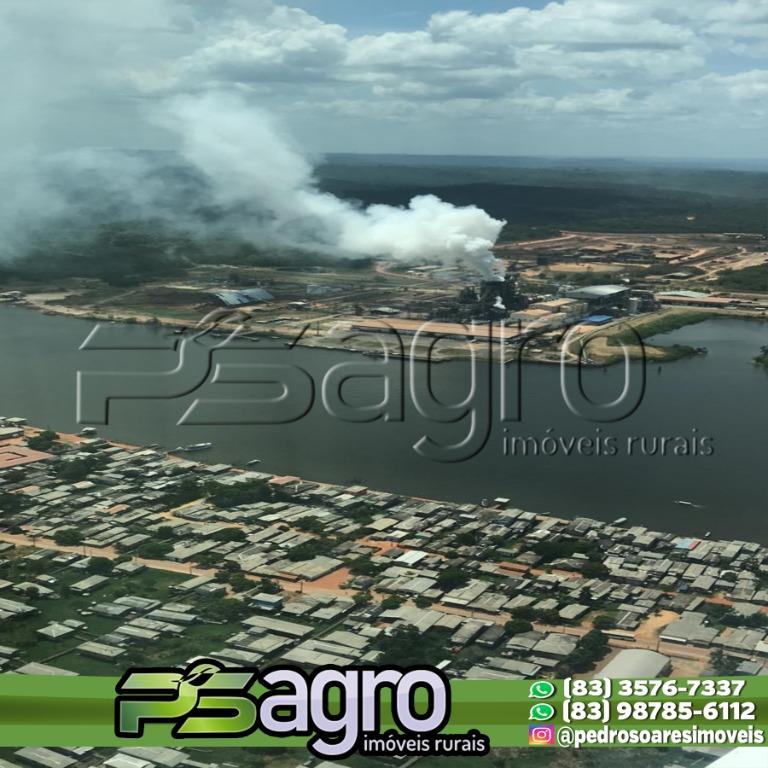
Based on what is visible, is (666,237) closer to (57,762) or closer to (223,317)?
(223,317)

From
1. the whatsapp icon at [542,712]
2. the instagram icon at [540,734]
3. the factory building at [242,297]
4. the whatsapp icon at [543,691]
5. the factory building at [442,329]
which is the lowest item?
the instagram icon at [540,734]

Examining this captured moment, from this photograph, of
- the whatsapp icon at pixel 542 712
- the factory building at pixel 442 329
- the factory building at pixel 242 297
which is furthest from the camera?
the factory building at pixel 242 297

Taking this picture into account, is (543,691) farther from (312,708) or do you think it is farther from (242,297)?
(242,297)

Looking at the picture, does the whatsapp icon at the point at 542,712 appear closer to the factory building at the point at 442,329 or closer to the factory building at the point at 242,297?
the factory building at the point at 442,329

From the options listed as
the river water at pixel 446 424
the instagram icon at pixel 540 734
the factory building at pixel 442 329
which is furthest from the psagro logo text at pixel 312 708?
the factory building at pixel 442 329

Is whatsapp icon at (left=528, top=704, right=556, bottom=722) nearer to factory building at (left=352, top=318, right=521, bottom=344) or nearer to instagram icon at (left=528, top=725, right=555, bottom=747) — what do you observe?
instagram icon at (left=528, top=725, right=555, bottom=747)

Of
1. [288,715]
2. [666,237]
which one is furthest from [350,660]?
[666,237]
